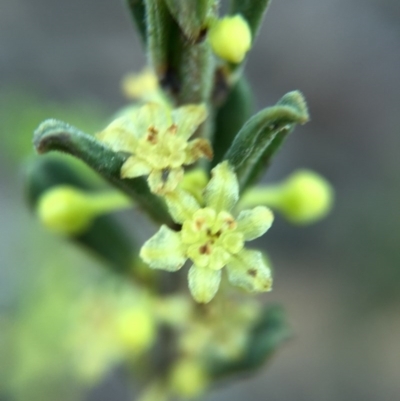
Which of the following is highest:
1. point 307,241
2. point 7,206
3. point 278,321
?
point 7,206

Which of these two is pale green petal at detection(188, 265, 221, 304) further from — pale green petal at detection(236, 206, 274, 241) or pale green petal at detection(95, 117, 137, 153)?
pale green petal at detection(95, 117, 137, 153)

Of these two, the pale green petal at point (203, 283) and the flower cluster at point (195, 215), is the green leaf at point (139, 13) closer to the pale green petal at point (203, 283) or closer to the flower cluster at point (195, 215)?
the flower cluster at point (195, 215)

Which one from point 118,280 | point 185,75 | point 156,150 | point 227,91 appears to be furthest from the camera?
point 118,280

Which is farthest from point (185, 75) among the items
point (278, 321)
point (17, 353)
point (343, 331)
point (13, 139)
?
point (343, 331)

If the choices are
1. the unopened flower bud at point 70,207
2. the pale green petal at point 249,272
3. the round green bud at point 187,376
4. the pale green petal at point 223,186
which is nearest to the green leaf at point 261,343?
the round green bud at point 187,376

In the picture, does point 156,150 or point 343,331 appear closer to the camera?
point 156,150

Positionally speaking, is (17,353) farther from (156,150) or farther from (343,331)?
(343,331)
